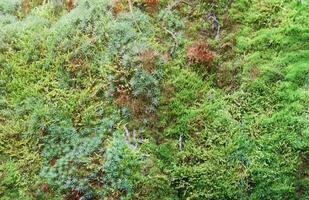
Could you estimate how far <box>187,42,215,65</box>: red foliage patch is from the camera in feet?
25.5

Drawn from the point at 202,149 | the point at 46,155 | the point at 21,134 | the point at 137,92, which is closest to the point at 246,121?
the point at 202,149

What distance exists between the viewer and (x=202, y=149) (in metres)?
7.01

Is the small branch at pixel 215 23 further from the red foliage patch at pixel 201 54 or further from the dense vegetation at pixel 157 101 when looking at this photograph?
the red foliage patch at pixel 201 54

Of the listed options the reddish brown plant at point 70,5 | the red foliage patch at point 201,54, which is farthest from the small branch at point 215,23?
the reddish brown plant at point 70,5

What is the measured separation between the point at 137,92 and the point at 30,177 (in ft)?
7.56

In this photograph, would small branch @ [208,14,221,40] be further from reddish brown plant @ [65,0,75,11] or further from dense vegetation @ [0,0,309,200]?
reddish brown plant @ [65,0,75,11]

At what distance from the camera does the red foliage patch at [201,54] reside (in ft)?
25.5

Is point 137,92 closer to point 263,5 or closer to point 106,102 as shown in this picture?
point 106,102

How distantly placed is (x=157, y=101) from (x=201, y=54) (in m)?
1.19

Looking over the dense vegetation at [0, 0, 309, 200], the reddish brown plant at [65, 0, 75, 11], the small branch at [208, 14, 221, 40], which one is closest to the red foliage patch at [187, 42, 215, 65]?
the dense vegetation at [0, 0, 309, 200]

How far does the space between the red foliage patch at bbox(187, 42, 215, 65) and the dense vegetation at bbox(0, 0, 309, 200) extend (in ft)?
0.07

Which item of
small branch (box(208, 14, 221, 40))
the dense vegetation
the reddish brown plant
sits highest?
the reddish brown plant

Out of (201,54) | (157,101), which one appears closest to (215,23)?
(201,54)

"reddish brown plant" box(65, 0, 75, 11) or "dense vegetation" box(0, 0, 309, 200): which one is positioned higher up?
"reddish brown plant" box(65, 0, 75, 11)
